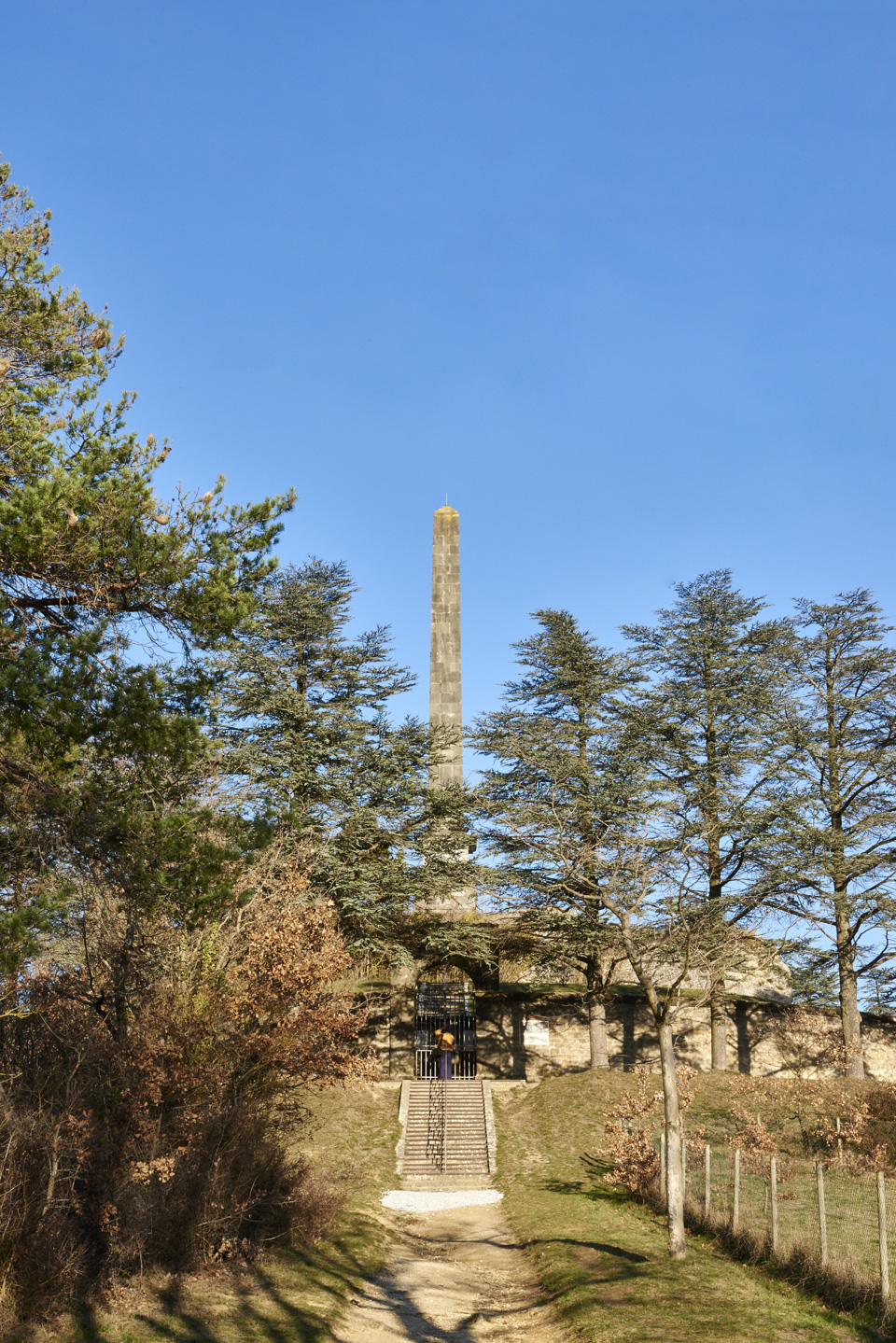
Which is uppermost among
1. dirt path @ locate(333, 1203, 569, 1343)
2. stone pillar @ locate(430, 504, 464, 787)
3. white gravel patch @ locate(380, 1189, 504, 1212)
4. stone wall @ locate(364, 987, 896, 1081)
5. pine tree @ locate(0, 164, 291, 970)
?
stone pillar @ locate(430, 504, 464, 787)

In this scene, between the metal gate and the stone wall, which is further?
the metal gate

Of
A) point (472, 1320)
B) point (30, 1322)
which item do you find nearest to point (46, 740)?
point (30, 1322)

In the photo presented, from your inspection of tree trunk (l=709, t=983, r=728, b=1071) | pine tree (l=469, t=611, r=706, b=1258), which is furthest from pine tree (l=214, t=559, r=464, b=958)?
tree trunk (l=709, t=983, r=728, b=1071)

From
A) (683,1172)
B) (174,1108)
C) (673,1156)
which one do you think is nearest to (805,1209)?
(683,1172)

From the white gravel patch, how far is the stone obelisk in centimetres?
1107

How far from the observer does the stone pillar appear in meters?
32.8

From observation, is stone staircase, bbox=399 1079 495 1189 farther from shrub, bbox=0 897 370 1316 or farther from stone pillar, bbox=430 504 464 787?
stone pillar, bbox=430 504 464 787

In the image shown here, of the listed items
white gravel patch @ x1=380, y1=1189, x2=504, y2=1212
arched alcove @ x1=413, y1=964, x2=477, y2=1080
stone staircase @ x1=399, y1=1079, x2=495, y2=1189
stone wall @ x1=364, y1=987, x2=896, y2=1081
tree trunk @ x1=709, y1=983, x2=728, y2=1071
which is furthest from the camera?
arched alcove @ x1=413, y1=964, x2=477, y2=1080

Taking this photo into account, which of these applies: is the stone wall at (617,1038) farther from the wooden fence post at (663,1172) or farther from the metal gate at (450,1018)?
the wooden fence post at (663,1172)

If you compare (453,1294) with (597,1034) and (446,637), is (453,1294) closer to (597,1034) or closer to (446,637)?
(597,1034)

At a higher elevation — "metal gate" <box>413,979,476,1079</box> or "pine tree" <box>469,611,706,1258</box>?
"pine tree" <box>469,611,706,1258</box>

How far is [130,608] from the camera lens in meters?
11.0

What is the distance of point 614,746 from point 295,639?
34.5ft

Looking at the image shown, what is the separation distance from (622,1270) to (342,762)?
17.3 meters
